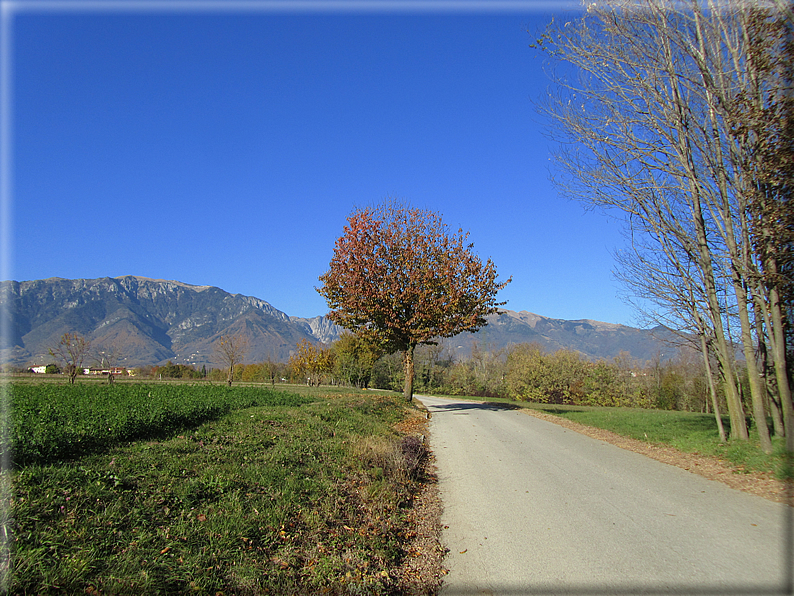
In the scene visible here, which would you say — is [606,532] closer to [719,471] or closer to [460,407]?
[719,471]

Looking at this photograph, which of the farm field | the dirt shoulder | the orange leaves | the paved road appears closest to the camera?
the farm field

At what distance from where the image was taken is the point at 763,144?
972 cm

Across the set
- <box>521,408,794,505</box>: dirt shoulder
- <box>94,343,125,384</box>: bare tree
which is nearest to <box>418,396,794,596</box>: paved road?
<box>521,408,794,505</box>: dirt shoulder

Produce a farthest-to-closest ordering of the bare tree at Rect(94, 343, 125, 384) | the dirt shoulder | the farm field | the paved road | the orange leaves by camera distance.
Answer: the bare tree at Rect(94, 343, 125, 384), the orange leaves, the dirt shoulder, the paved road, the farm field

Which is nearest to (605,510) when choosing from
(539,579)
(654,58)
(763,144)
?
(539,579)

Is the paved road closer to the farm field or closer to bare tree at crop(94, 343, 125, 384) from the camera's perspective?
the farm field

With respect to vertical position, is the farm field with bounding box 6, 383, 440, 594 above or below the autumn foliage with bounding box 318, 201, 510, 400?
below

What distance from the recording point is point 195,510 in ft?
17.4

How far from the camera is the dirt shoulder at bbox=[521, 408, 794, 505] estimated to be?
280 inches

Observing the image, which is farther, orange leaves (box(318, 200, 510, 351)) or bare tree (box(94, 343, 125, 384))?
bare tree (box(94, 343, 125, 384))

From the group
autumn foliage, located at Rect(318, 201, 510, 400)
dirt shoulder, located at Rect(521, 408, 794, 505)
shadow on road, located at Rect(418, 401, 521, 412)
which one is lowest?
shadow on road, located at Rect(418, 401, 521, 412)

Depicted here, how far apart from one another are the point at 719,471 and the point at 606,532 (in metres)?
5.09

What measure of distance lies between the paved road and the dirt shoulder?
37 cm

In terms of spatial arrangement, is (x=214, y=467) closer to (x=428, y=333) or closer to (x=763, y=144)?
(x=763, y=144)
